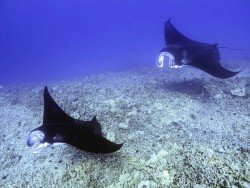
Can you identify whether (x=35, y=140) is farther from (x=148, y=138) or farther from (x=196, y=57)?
(x=196, y=57)

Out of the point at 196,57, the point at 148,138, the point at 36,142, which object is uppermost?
the point at 196,57

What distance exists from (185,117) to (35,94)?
536cm

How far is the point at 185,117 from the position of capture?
19.2 ft

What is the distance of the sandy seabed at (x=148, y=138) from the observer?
13.0 ft

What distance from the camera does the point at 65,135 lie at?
3930mm

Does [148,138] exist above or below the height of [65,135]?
below

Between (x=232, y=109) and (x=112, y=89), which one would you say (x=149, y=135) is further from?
(x=112, y=89)

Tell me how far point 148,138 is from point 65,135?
5.65 ft

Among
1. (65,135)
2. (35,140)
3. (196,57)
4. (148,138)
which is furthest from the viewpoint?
(196,57)

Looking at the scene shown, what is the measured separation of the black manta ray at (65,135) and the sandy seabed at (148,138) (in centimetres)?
65

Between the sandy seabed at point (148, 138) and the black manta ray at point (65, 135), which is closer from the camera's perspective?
the black manta ray at point (65, 135)

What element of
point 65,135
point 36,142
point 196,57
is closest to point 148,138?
point 65,135

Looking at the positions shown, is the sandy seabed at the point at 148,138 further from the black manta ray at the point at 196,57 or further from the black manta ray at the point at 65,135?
the black manta ray at the point at 196,57

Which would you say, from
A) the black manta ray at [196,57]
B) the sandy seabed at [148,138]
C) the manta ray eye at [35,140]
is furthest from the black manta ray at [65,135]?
the black manta ray at [196,57]
